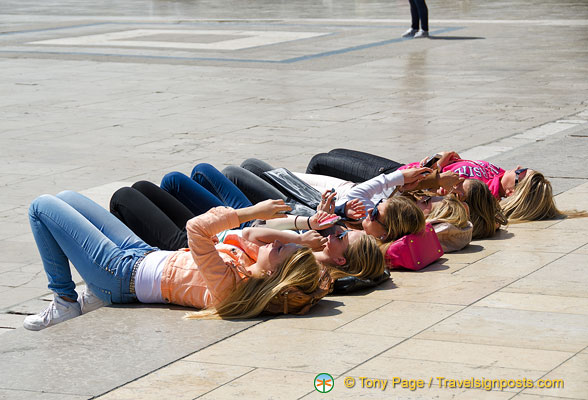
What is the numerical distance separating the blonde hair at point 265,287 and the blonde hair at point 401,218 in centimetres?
97

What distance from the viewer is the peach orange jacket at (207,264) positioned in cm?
520

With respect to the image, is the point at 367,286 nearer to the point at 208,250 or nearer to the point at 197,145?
the point at 208,250

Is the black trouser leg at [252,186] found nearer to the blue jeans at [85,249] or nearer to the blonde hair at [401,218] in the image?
the blonde hair at [401,218]

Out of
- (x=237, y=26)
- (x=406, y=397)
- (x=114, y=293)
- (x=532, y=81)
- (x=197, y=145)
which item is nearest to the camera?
(x=406, y=397)

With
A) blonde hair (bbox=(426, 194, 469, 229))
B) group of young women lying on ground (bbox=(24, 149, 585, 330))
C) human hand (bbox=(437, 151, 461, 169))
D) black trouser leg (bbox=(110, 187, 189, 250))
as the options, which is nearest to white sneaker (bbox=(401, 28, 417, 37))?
human hand (bbox=(437, 151, 461, 169))

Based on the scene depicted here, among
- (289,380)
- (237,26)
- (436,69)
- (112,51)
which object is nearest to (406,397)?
(289,380)

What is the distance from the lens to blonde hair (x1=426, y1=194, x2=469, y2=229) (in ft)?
21.5

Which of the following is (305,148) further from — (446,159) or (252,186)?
(252,186)

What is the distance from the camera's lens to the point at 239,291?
5.31 meters

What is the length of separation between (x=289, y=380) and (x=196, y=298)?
132 centimetres

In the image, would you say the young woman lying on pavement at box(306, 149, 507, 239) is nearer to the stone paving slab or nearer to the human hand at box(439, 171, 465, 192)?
the human hand at box(439, 171, 465, 192)

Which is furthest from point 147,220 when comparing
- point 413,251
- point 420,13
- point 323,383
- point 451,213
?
point 420,13

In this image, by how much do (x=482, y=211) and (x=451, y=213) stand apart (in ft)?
1.15

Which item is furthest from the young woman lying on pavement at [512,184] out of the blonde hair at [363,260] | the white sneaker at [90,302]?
the white sneaker at [90,302]
